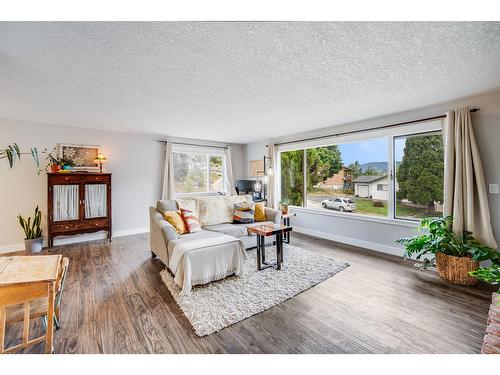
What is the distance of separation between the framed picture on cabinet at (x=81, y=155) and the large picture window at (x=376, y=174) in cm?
435

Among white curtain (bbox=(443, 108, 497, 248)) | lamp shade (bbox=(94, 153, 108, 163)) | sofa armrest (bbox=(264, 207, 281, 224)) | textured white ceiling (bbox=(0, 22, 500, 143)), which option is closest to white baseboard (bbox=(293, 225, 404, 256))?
white curtain (bbox=(443, 108, 497, 248))

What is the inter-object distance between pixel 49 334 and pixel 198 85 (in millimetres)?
2361

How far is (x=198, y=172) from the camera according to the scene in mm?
5973

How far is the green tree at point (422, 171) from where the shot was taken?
3.28 metres

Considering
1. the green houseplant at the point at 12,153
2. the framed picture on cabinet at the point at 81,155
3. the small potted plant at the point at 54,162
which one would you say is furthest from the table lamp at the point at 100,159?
the green houseplant at the point at 12,153

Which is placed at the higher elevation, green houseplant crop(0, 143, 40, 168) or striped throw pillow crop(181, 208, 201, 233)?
green houseplant crop(0, 143, 40, 168)

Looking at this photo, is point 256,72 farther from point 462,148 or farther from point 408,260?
point 408,260

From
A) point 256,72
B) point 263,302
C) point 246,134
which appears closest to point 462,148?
point 256,72

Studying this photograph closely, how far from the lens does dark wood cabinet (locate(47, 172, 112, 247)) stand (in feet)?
12.5

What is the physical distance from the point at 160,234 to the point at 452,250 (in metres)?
3.67

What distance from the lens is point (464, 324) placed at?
1.87m

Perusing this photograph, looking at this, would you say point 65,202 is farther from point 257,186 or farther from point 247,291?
point 257,186

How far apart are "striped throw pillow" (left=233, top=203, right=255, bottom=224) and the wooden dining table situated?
280 cm

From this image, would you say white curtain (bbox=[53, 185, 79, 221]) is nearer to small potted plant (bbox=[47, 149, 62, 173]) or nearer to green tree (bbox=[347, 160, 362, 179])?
small potted plant (bbox=[47, 149, 62, 173])
